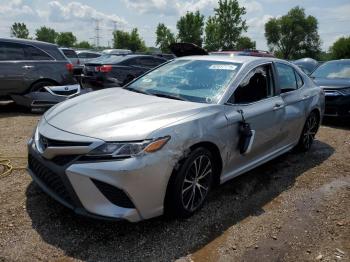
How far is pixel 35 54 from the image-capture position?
859 centimetres

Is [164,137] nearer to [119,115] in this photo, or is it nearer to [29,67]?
[119,115]

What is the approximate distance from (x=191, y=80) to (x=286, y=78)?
168 cm

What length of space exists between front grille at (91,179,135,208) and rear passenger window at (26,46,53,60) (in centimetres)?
638

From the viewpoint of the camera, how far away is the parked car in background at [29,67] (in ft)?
27.1

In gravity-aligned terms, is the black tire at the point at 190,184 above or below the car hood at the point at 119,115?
below

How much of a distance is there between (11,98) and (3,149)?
3.19 m

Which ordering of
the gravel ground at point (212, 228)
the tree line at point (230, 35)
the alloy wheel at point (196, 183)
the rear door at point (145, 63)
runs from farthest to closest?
the tree line at point (230, 35) → the rear door at point (145, 63) → the alloy wheel at point (196, 183) → the gravel ground at point (212, 228)

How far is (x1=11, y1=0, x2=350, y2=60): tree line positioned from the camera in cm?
4572

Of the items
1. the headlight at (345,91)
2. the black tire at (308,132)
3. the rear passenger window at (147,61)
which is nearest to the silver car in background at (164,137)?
the black tire at (308,132)

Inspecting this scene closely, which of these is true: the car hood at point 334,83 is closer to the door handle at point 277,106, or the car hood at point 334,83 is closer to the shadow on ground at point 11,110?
the door handle at point 277,106

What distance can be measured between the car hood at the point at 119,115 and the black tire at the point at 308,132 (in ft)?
8.71

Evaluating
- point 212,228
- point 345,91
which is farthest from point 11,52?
point 345,91

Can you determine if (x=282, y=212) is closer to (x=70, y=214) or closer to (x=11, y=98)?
(x=70, y=214)

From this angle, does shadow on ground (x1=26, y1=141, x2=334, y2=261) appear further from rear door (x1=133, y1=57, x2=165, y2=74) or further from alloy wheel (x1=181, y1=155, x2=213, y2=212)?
rear door (x1=133, y1=57, x2=165, y2=74)
